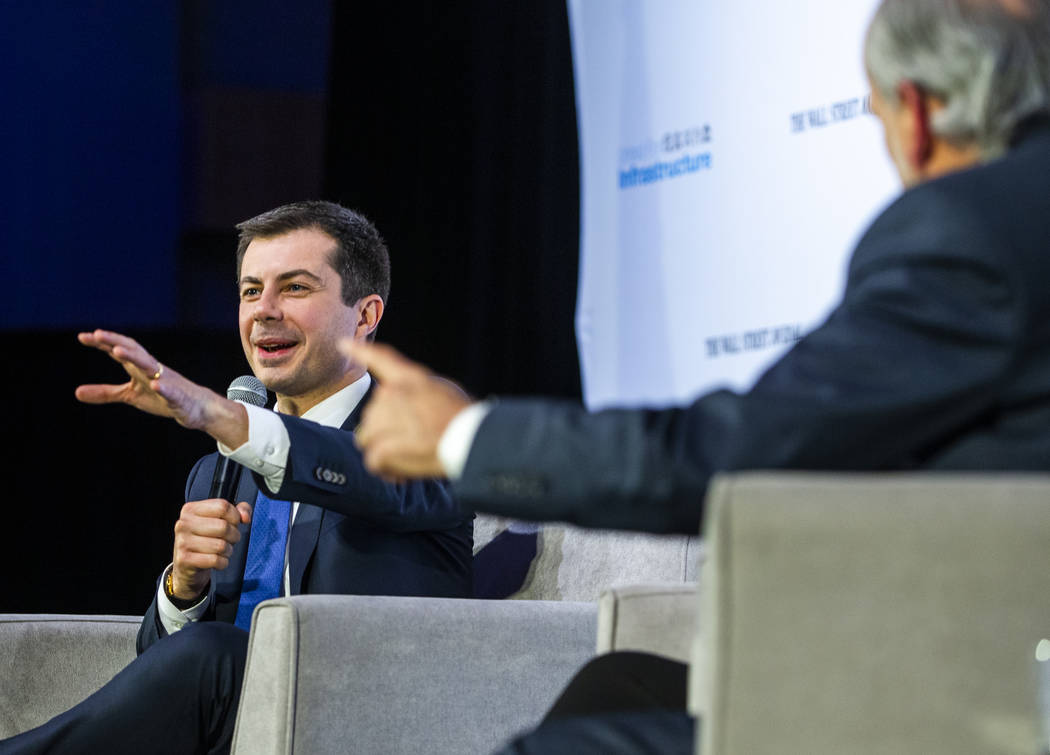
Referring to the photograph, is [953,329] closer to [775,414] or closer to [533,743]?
[775,414]

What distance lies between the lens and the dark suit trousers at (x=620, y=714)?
3.26ft

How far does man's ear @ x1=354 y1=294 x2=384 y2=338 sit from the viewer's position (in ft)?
7.98

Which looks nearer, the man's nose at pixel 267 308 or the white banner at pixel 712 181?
the man's nose at pixel 267 308

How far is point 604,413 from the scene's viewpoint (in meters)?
0.98

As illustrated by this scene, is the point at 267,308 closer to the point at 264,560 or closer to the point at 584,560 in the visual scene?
A: the point at 264,560

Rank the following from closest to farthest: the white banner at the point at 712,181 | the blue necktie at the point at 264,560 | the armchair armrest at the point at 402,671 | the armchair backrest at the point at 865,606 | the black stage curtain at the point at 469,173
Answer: the armchair backrest at the point at 865,606 < the armchair armrest at the point at 402,671 < the blue necktie at the point at 264,560 < the white banner at the point at 712,181 < the black stage curtain at the point at 469,173

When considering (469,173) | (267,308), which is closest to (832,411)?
(267,308)

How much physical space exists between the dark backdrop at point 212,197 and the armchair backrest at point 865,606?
94.4 inches

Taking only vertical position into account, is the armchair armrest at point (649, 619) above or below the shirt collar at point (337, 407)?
below

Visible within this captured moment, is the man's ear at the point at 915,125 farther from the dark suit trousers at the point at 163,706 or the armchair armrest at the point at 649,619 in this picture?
the dark suit trousers at the point at 163,706

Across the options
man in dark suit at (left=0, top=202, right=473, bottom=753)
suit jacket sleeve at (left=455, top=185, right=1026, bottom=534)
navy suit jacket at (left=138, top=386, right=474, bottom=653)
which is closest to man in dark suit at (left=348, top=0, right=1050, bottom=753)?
suit jacket sleeve at (left=455, top=185, right=1026, bottom=534)

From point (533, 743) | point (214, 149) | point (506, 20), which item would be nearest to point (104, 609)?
point (214, 149)

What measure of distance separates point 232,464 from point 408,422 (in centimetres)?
124

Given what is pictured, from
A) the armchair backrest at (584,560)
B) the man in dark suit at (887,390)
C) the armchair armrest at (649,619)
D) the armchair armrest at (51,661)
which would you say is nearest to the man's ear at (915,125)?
the man in dark suit at (887,390)
